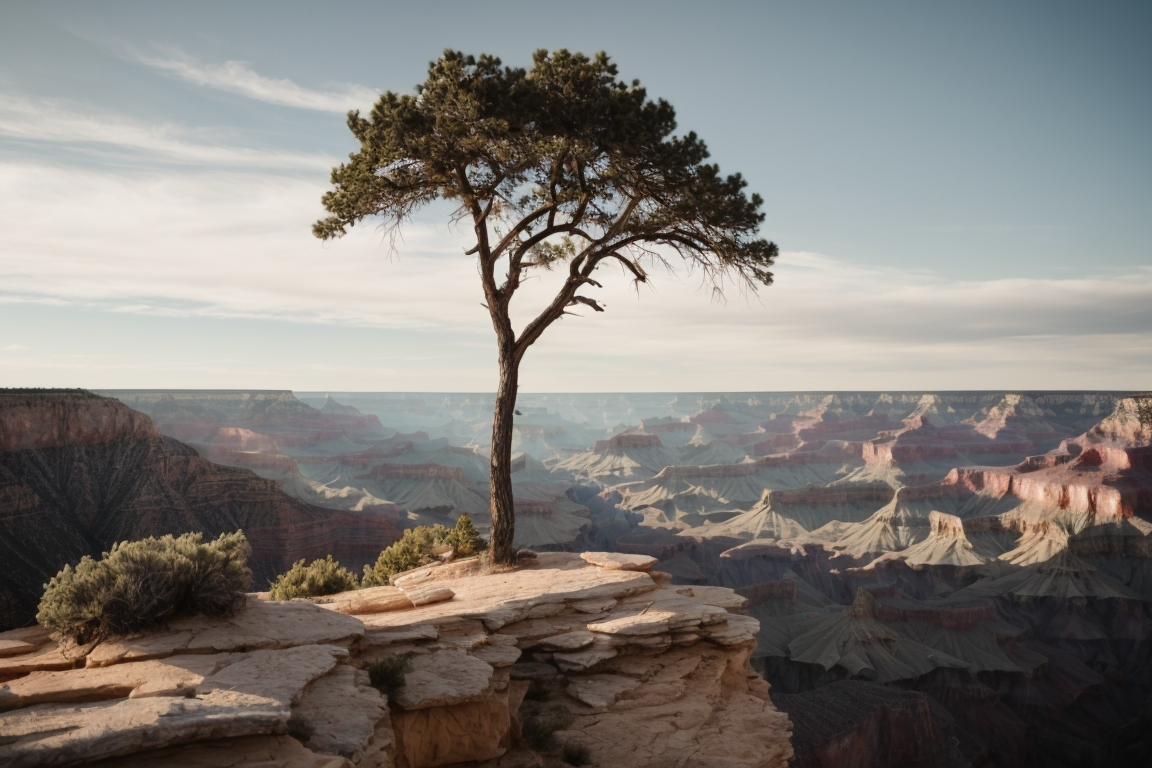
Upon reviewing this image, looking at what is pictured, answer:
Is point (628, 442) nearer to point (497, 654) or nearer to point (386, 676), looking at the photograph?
point (497, 654)

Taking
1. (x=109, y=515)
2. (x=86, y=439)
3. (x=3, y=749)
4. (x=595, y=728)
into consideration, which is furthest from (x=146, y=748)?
(x=86, y=439)

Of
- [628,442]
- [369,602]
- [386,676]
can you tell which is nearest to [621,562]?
[369,602]

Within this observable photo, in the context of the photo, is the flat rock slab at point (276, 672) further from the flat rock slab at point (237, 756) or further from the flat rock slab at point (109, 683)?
the flat rock slab at point (237, 756)

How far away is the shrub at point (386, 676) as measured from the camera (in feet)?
28.0

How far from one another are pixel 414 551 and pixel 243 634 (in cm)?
1011

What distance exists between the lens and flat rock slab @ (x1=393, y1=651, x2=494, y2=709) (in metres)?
8.47

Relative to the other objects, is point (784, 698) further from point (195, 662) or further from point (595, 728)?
Answer: point (195, 662)

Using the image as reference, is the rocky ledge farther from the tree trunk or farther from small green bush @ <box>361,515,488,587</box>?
small green bush @ <box>361,515,488,587</box>

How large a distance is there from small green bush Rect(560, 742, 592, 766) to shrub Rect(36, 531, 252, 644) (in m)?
5.14

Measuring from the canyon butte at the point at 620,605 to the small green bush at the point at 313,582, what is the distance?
2199 millimetres

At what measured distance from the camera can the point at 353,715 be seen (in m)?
7.30

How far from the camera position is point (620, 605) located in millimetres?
13266

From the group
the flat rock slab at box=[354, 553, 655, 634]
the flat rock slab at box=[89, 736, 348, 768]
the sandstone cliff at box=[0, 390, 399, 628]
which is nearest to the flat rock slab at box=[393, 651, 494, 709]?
the flat rock slab at box=[354, 553, 655, 634]

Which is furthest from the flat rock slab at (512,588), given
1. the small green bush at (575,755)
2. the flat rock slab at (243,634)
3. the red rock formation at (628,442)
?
the red rock formation at (628,442)
